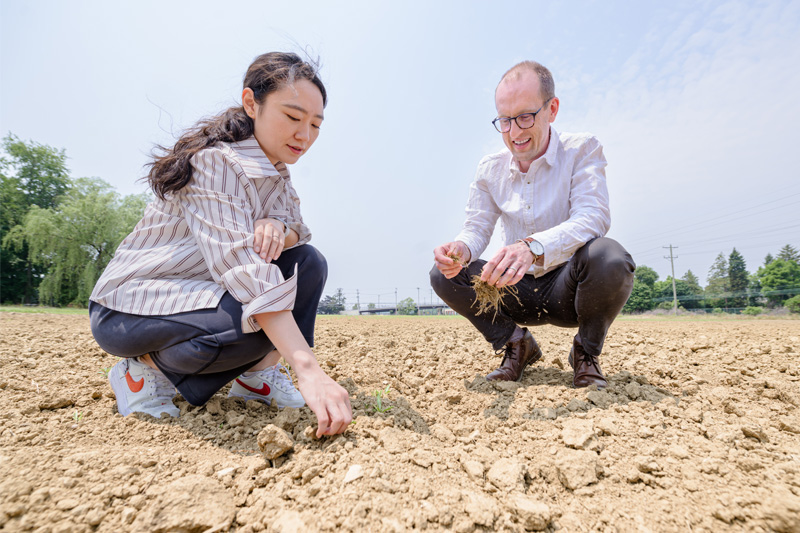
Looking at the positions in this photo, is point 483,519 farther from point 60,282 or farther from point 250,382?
point 60,282

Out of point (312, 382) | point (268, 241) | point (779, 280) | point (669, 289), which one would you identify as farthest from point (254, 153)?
point (669, 289)

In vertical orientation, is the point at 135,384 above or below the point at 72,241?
below

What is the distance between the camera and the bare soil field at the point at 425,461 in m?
1.05

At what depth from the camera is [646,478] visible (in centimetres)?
125

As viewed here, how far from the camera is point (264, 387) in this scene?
6.64 ft

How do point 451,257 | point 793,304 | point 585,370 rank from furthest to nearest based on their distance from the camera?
1. point 793,304
2. point 451,257
3. point 585,370

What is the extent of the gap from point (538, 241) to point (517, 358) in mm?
767

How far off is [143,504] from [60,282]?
26719 mm

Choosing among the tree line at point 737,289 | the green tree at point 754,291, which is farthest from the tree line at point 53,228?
the green tree at point 754,291

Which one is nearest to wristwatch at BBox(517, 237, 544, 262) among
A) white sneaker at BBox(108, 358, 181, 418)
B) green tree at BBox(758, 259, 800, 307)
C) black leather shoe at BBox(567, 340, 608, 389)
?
black leather shoe at BBox(567, 340, 608, 389)

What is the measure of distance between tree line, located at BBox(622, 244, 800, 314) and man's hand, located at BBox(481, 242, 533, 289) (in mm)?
41448

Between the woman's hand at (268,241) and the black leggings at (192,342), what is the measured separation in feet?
0.75

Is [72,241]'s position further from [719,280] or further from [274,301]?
[719,280]

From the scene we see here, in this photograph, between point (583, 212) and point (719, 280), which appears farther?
point (719, 280)
